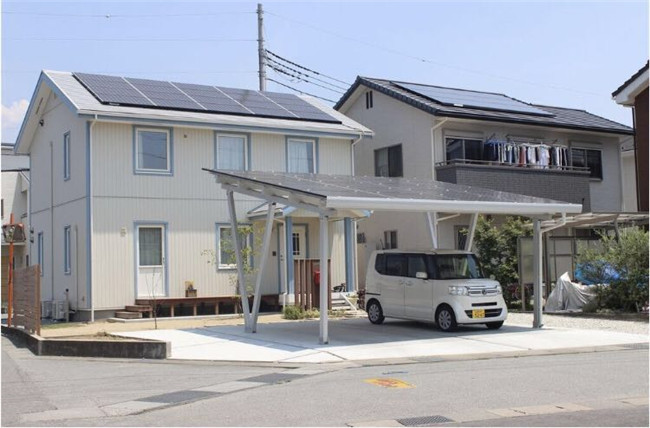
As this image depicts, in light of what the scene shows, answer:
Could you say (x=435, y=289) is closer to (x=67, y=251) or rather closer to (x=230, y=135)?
(x=230, y=135)

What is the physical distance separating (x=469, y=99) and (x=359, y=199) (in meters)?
16.2

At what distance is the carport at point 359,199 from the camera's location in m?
14.9

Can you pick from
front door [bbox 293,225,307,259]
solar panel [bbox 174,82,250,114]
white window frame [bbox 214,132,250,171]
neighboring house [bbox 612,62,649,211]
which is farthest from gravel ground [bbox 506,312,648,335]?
solar panel [bbox 174,82,250,114]

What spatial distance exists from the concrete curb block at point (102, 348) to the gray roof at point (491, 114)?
14.8m

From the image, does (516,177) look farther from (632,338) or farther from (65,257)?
(65,257)

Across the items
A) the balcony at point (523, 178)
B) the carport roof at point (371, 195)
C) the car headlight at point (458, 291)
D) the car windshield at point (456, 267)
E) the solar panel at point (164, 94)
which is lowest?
the car headlight at point (458, 291)

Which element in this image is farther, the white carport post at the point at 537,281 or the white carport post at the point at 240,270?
the white carport post at the point at 240,270

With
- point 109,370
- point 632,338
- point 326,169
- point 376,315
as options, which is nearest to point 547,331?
point 632,338

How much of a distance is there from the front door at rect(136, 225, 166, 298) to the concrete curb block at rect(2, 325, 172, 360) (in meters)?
5.77

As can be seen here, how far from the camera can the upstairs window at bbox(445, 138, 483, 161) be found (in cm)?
2762

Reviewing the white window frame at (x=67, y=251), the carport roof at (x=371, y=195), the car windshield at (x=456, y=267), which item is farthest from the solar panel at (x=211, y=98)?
the car windshield at (x=456, y=267)

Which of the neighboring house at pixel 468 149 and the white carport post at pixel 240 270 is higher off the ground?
the neighboring house at pixel 468 149

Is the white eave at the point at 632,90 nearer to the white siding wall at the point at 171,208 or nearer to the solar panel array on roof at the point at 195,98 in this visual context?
the solar panel array on roof at the point at 195,98

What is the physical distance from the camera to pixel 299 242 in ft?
82.7
